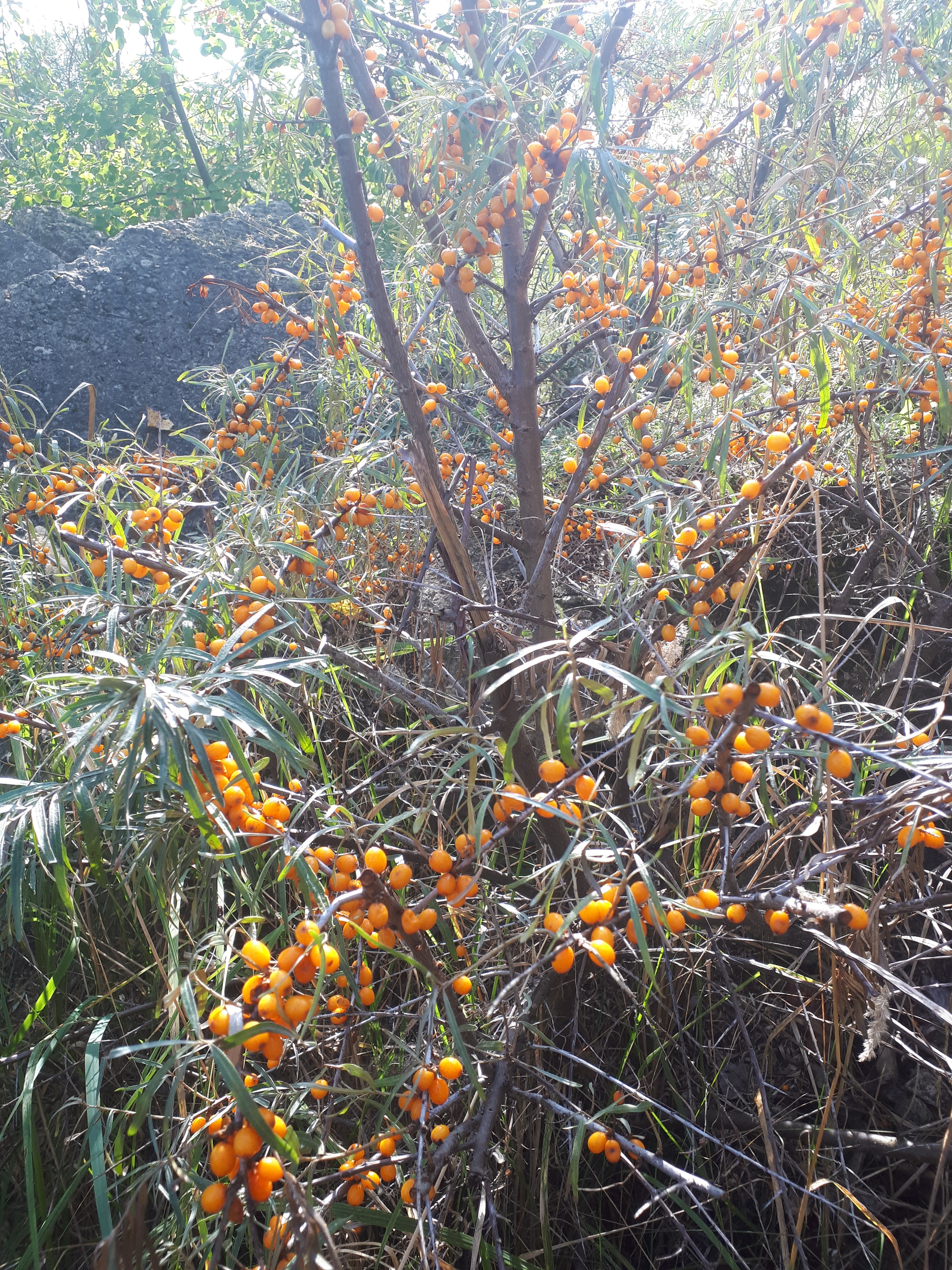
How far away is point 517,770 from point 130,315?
3.64 meters

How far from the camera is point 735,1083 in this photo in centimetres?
160

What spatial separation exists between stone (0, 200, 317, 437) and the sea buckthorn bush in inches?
64.6

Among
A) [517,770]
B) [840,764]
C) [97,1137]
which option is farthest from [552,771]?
[97,1137]

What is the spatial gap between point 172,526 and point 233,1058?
1.25m

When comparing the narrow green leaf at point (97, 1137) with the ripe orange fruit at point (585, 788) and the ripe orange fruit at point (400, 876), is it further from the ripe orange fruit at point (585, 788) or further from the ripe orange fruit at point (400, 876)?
the ripe orange fruit at point (585, 788)

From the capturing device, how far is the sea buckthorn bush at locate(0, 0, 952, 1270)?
3.47 feet

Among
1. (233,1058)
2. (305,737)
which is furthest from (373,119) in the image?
(233,1058)

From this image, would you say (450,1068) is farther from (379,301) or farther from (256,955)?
(379,301)

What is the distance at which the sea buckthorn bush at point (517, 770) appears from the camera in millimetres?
1059


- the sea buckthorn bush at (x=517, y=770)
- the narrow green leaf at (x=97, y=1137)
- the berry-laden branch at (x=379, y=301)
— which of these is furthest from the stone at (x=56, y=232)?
the narrow green leaf at (x=97, y=1137)

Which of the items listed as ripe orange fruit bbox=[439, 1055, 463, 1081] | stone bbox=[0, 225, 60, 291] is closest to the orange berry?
ripe orange fruit bbox=[439, 1055, 463, 1081]

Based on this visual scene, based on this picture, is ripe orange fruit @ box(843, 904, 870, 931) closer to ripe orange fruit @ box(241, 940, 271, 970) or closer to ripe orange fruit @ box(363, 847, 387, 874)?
ripe orange fruit @ box(363, 847, 387, 874)

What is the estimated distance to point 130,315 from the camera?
4.00 meters

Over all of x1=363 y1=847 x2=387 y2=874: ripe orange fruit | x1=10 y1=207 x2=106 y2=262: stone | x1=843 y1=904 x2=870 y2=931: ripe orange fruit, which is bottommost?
x1=843 y1=904 x2=870 y2=931: ripe orange fruit
